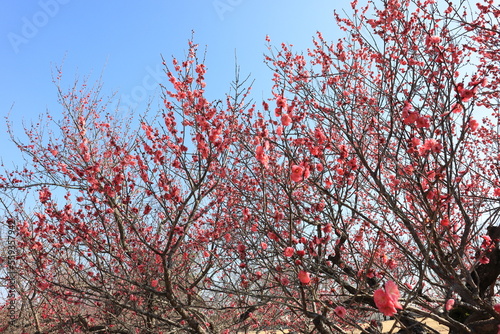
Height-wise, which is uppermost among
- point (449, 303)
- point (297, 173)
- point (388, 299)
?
point (297, 173)

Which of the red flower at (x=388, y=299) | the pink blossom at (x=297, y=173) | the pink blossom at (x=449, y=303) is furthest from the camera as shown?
the pink blossom at (x=449, y=303)

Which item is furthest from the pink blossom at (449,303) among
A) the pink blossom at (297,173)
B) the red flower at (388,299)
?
the pink blossom at (297,173)

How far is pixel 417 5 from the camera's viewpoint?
4.82 meters

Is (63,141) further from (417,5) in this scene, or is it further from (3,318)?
(3,318)

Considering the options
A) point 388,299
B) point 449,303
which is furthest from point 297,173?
point 449,303

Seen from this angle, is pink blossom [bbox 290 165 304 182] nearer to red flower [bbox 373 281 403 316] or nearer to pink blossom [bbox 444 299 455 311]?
red flower [bbox 373 281 403 316]

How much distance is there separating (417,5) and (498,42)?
178 cm

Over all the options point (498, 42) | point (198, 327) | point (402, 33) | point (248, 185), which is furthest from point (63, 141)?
point (498, 42)

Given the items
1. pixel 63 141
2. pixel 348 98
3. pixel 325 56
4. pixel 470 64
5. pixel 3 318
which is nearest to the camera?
pixel 348 98

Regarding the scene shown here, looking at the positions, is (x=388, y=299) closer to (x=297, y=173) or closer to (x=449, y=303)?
(x=297, y=173)

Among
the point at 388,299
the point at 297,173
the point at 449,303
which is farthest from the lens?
the point at 449,303

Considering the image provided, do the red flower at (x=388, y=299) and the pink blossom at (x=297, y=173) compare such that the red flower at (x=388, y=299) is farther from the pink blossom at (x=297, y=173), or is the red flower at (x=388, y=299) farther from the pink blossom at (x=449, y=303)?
the pink blossom at (x=449, y=303)

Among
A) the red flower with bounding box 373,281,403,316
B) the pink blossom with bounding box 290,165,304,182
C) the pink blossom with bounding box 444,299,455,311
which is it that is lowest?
the pink blossom with bounding box 444,299,455,311

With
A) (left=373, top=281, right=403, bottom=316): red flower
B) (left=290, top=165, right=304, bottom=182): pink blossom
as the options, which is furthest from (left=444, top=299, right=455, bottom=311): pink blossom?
(left=290, top=165, right=304, bottom=182): pink blossom
